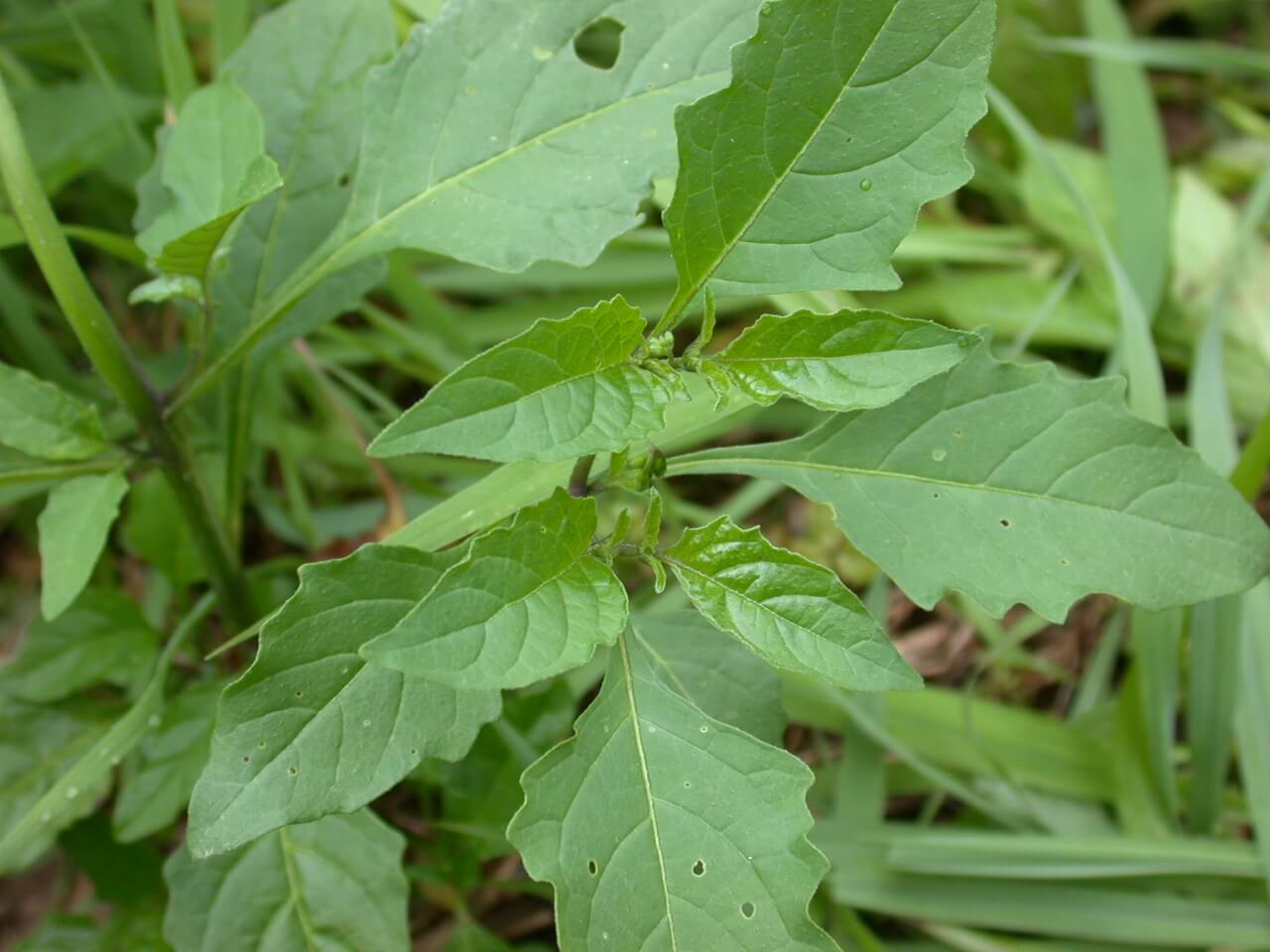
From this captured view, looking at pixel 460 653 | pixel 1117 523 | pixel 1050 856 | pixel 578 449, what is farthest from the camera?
pixel 1050 856

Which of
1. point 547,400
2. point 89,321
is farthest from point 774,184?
point 89,321

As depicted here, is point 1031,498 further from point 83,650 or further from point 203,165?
point 83,650

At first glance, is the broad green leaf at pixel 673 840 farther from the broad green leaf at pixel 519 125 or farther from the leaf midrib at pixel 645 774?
the broad green leaf at pixel 519 125

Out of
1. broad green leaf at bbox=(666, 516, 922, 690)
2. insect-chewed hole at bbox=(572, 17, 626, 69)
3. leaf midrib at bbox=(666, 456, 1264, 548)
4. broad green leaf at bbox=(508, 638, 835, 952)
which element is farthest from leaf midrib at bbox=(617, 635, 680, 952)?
insect-chewed hole at bbox=(572, 17, 626, 69)

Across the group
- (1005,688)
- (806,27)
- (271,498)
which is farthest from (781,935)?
(271,498)

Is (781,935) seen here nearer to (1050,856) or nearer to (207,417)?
(1050,856)

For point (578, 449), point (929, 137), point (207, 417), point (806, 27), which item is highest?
point (806, 27)

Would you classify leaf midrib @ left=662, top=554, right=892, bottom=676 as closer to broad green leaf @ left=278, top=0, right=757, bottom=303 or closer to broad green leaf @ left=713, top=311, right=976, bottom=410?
broad green leaf @ left=713, top=311, right=976, bottom=410
